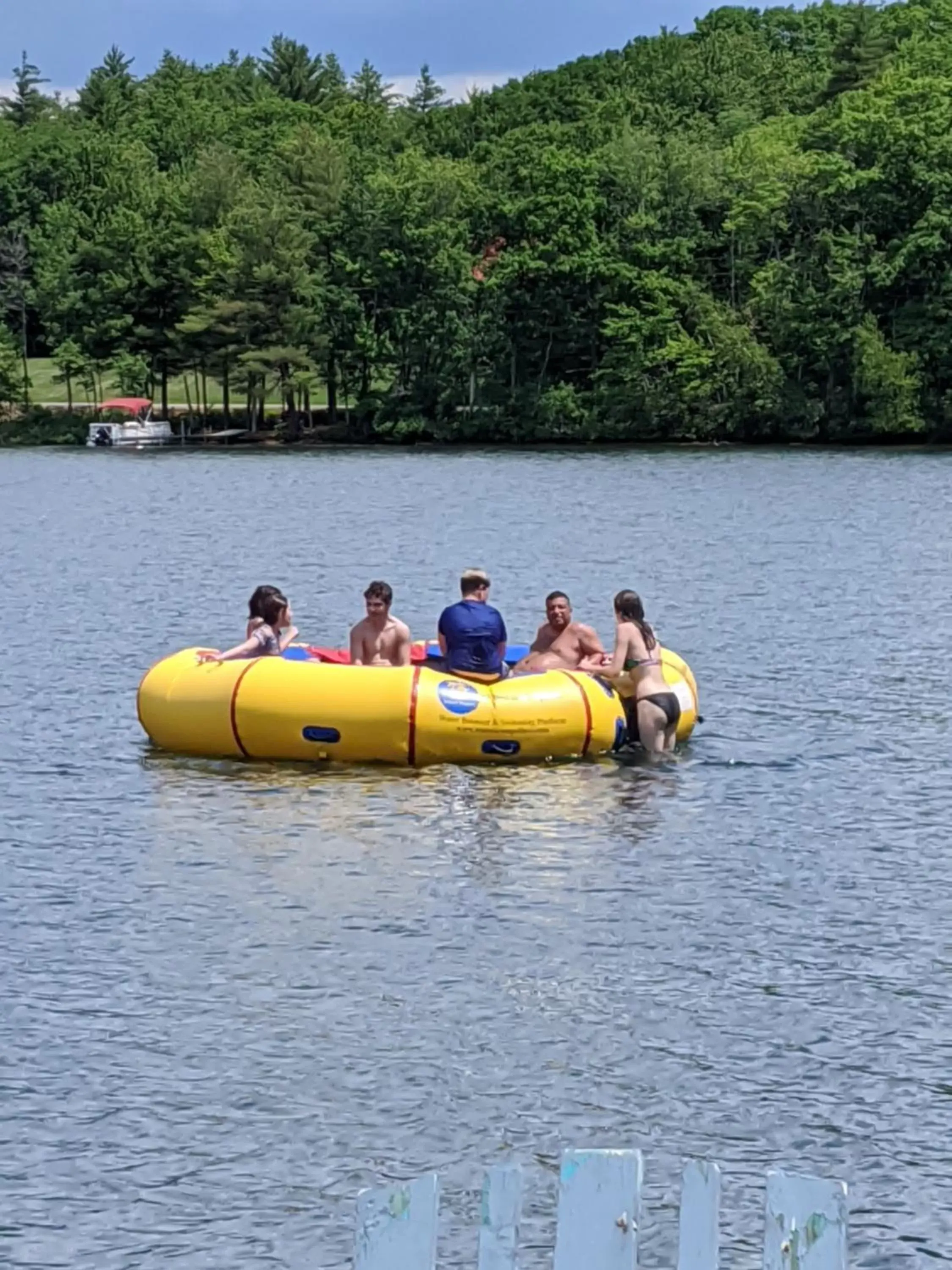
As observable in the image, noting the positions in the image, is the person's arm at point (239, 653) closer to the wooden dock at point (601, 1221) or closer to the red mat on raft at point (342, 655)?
the red mat on raft at point (342, 655)

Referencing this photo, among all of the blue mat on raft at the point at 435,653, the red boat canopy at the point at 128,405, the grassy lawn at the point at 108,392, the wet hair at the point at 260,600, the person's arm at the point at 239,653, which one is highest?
the grassy lawn at the point at 108,392

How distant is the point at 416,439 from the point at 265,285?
8.23m

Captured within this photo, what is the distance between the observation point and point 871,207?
222ft

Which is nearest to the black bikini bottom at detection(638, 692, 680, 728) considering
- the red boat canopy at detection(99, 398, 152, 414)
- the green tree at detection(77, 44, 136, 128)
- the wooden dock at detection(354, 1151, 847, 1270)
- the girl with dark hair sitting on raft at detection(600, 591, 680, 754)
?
the girl with dark hair sitting on raft at detection(600, 591, 680, 754)

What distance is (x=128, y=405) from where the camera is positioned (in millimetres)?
77750

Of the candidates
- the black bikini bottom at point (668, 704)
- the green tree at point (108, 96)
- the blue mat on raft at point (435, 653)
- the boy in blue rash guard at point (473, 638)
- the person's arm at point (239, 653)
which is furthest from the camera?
the green tree at point (108, 96)

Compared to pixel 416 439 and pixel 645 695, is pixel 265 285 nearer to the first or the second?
pixel 416 439

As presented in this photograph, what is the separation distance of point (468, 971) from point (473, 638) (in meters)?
4.90

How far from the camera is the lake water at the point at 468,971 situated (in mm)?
8391

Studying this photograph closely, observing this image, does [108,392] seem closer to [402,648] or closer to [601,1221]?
[402,648]

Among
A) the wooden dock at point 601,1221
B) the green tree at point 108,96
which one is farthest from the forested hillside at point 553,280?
the wooden dock at point 601,1221

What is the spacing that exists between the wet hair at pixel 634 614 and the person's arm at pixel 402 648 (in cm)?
163

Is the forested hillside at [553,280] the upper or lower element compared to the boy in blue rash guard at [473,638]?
upper

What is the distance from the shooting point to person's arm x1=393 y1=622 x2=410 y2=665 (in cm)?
1620
